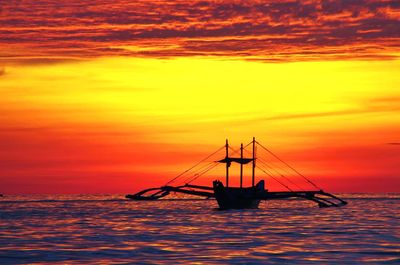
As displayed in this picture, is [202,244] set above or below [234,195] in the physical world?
below

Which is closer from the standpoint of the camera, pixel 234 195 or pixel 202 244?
pixel 202 244

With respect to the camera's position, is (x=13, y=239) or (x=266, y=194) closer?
(x=13, y=239)

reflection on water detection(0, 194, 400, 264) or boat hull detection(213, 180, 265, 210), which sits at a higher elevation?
boat hull detection(213, 180, 265, 210)

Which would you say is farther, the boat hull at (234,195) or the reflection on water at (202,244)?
the boat hull at (234,195)

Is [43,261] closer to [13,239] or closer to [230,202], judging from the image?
[13,239]

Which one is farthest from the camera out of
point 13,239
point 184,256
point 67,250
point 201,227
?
point 201,227

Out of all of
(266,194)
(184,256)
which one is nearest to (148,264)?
(184,256)

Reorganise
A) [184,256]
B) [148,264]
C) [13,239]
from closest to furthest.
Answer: [148,264]
[184,256]
[13,239]

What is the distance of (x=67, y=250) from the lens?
52.7 m

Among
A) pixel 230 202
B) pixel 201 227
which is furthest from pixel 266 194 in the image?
pixel 201 227

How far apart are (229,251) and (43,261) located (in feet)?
36.8

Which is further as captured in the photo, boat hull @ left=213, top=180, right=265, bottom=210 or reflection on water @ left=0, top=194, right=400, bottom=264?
boat hull @ left=213, top=180, right=265, bottom=210

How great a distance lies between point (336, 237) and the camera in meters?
63.7

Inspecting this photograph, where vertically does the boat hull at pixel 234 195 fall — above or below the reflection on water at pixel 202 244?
above
